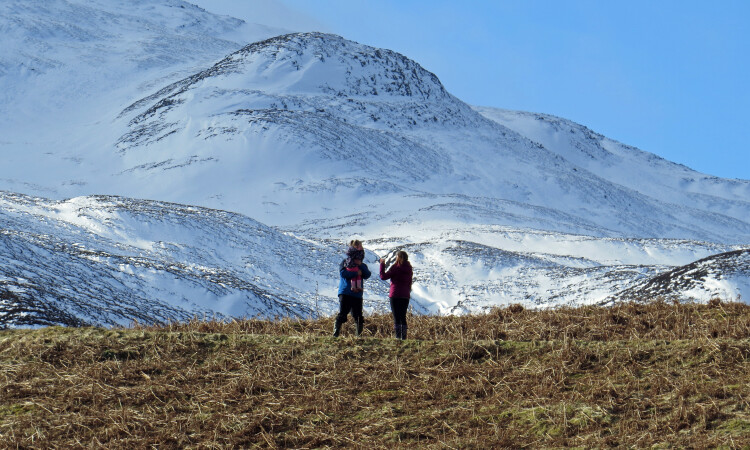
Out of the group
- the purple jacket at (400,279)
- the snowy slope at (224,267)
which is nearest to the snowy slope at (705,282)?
the snowy slope at (224,267)

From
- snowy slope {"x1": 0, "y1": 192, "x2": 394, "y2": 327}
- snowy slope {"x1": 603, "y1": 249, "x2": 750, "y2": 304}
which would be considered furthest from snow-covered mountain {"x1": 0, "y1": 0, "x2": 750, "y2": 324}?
snowy slope {"x1": 603, "y1": 249, "x2": 750, "y2": 304}

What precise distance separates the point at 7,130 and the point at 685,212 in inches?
4415

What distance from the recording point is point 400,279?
12.2m

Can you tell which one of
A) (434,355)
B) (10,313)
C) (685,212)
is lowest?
(10,313)

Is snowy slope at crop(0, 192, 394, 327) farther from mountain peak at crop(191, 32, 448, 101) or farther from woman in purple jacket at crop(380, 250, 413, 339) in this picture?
mountain peak at crop(191, 32, 448, 101)

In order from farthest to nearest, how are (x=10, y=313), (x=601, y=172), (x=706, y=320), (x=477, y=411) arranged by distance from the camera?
1. (x=601, y=172)
2. (x=10, y=313)
3. (x=706, y=320)
4. (x=477, y=411)

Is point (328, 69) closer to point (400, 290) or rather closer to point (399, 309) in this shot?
point (400, 290)

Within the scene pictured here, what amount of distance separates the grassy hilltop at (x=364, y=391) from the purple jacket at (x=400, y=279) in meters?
1.89

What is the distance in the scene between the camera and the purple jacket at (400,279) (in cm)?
1204

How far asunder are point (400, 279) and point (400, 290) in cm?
23

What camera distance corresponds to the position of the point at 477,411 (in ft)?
26.0

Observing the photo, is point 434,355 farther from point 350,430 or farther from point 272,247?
point 272,247

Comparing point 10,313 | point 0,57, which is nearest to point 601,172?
point 0,57

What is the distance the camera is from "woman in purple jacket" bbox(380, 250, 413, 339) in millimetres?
11797
